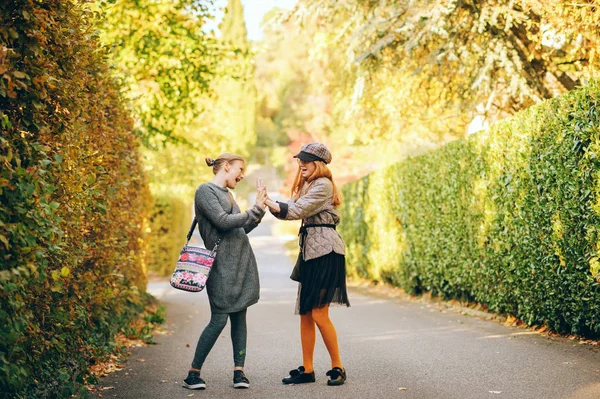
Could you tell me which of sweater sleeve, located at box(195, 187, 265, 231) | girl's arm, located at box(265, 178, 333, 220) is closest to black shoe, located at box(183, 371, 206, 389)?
sweater sleeve, located at box(195, 187, 265, 231)

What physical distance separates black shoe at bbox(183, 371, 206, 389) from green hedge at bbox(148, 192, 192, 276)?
50.5 feet

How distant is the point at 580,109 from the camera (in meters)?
7.62

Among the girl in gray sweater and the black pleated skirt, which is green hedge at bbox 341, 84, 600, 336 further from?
the girl in gray sweater

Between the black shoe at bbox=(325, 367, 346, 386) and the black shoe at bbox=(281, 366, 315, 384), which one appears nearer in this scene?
the black shoe at bbox=(325, 367, 346, 386)

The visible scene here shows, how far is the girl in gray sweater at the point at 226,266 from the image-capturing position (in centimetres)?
631

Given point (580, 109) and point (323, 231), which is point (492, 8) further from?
point (323, 231)

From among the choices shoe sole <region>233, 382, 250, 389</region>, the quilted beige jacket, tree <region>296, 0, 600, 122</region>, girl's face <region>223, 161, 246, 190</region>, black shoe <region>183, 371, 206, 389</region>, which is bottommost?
shoe sole <region>233, 382, 250, 389</region>

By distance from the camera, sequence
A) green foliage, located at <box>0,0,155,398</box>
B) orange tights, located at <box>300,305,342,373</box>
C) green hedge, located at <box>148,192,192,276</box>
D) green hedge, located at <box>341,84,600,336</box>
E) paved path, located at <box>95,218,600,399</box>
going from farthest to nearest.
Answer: green hedge, located at <box>148,192,192,276</box>, green hedge, located at <box>341,84,600,336</box>, orange tights, located at <box>300,305,342,373</box>, paved path, located at <box>95,218,600,399</box>, green foliage, located at <box>0,0,155,398</box>

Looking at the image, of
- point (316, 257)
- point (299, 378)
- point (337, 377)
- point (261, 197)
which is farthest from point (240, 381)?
point (261, 197)

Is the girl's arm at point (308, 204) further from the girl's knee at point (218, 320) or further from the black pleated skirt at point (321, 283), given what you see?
the girl's knee at point (218, 320)

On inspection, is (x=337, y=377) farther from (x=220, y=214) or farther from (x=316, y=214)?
(x=220, y=214)

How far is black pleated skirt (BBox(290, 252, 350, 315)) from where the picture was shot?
6500 mm

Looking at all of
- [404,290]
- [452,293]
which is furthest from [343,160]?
[452,293]

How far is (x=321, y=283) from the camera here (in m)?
6.52
